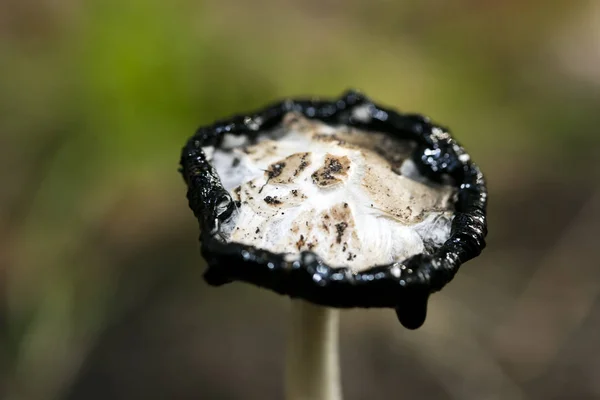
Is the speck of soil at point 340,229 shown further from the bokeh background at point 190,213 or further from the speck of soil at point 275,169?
the bokeh background at point 190,213

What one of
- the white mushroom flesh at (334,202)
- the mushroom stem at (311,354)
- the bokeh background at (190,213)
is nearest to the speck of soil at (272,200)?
the white mushroom flesh at (334,202)

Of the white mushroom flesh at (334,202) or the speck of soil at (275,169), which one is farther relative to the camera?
the speck of soil at (275,169)

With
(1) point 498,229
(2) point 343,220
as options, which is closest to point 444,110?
(1) point 498,229

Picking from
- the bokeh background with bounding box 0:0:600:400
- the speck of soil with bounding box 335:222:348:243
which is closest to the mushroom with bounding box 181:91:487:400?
the speck of soil with bounding box 335:222:348:243

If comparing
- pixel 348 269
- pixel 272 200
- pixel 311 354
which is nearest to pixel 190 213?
pixel 311 354

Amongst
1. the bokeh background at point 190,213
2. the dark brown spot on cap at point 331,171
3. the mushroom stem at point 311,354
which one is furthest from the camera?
the bokeh background at point 190,213

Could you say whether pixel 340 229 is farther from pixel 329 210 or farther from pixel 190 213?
pixel 190 213

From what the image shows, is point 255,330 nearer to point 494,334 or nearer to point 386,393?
point 386,393
